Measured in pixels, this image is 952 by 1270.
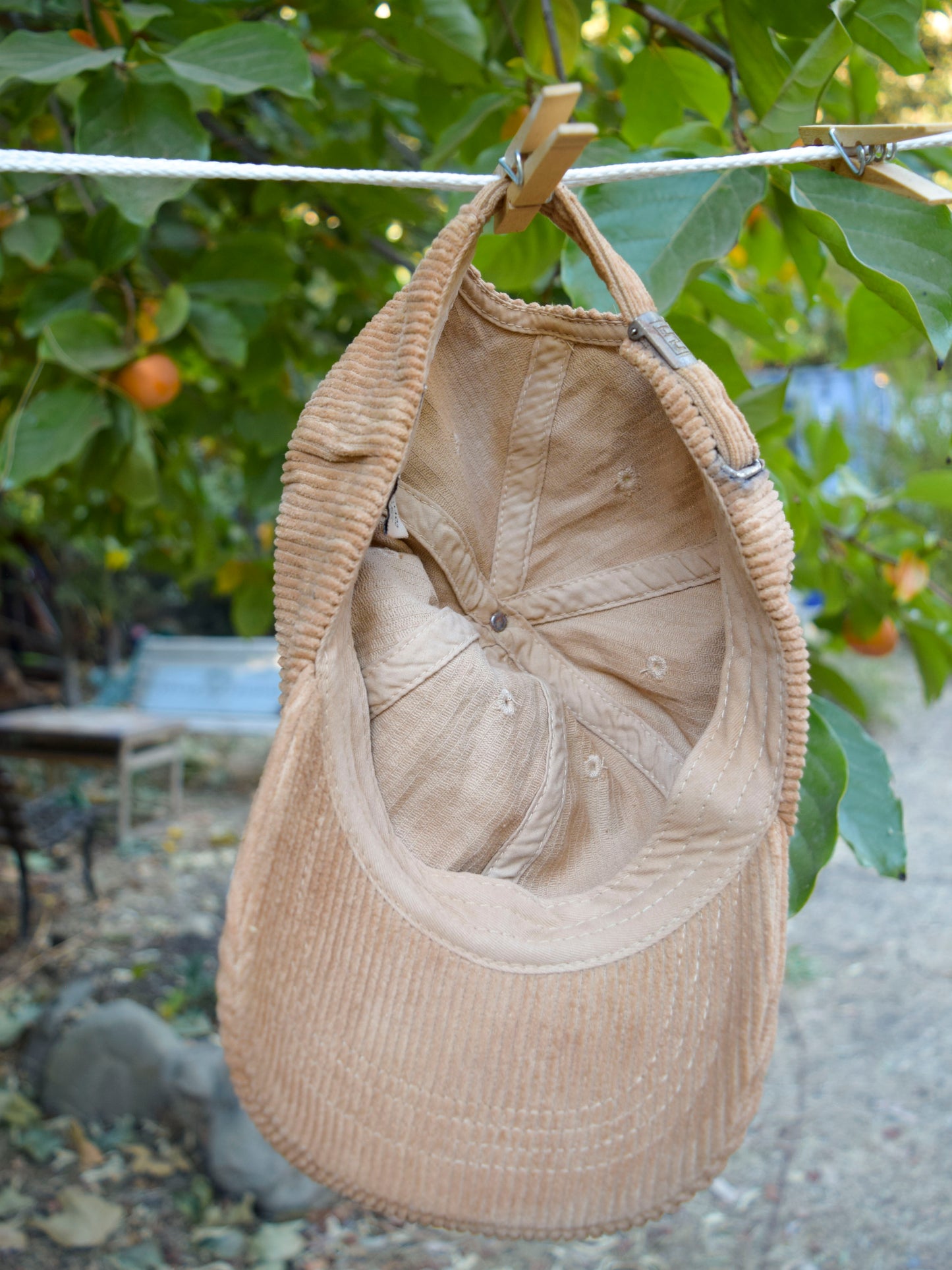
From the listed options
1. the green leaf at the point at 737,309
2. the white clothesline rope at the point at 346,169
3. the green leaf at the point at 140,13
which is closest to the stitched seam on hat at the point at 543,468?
the white clothesline rope at the point at 346,169

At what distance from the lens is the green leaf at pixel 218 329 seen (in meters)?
1.03

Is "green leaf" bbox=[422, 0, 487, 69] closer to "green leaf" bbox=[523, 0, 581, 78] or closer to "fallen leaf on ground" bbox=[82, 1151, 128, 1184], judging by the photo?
"green leaf" bbox=[523, 0, 581, 78]

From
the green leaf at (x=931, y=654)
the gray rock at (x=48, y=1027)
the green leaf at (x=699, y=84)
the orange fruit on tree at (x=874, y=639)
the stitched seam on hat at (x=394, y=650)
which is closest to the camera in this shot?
the stitched seam on hat at (x=394, y=650)

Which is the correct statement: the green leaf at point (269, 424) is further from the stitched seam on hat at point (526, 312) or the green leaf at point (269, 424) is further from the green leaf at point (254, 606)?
the stitched seam on hat at point (526, 312)

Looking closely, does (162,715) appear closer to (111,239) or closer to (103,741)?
(103,741)

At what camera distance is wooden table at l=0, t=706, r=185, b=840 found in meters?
3.31

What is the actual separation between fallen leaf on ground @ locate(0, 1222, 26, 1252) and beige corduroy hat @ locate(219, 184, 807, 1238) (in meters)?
1.26

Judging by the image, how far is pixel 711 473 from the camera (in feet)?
1.56

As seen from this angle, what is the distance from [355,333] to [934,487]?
0.68m

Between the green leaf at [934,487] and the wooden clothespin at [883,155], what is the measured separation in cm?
38

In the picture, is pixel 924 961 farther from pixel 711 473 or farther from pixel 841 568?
pixel 711 473

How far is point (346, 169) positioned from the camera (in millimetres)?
506

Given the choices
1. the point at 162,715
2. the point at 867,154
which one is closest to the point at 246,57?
the point at 867,154

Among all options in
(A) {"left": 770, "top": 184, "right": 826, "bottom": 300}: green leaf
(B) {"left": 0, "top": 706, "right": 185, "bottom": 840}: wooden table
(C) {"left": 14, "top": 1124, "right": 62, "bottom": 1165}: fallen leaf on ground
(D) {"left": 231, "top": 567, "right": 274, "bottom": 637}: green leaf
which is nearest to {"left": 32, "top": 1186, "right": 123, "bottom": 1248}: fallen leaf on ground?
(C) {"left": 14, "top": 1124, "right": 62, "bottom": 1165}: fallen leaf on ground
